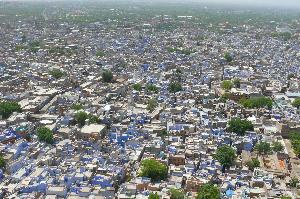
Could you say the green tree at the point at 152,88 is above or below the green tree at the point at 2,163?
below

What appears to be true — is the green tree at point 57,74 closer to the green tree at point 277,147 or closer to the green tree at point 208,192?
the green tree at point 277,147

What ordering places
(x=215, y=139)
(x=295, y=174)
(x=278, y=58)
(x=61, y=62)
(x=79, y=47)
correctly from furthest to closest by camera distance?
(x=79, y=47) < (x=278, y=58) < (x=61, y=62) < (x=215, y=139) < (x=295, y=174)

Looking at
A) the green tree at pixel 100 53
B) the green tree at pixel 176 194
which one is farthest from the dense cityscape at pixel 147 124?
the green tree at pixel 100 53

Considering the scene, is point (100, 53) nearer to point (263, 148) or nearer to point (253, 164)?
point (263, 148)

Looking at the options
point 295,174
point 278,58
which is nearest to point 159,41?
point 278,58

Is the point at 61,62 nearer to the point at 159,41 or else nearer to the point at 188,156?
the point at 159,41

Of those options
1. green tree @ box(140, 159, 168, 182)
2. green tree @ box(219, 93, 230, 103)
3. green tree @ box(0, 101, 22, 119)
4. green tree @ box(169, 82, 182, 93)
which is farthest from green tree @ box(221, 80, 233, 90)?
green tree @ box(140, 159, 168, 182)

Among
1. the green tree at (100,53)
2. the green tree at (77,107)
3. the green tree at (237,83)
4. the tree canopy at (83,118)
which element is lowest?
the green tree at (100,53)
